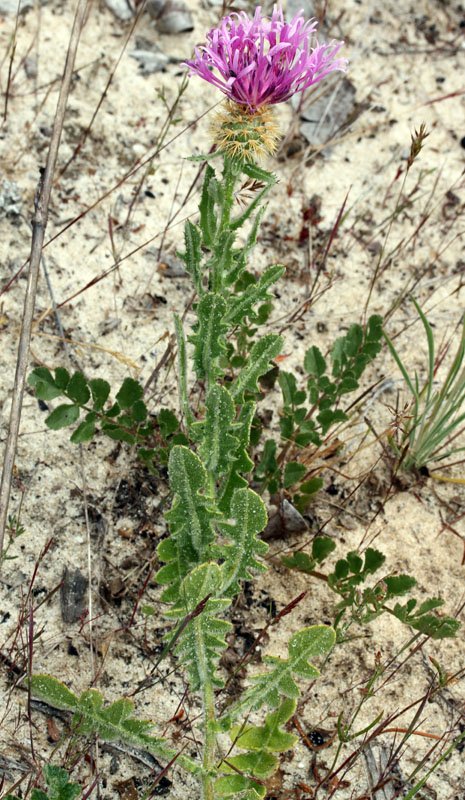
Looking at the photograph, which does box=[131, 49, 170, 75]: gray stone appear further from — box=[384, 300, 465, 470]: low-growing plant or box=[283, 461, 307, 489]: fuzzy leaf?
box=[283, 461, 307, 489]: fuzzy leaf

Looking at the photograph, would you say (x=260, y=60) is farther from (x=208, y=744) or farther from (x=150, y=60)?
(x=150, y=60)

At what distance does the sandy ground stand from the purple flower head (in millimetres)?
833

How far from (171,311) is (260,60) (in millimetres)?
1458

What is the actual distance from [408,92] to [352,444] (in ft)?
7.26

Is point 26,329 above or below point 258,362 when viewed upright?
below

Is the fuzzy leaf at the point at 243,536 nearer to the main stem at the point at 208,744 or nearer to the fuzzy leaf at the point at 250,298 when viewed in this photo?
the main stem at the point at 208,744

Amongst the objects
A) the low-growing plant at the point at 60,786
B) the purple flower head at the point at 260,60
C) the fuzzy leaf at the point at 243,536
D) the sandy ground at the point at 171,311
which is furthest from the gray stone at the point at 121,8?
the low-growing plant at the point at 60,786

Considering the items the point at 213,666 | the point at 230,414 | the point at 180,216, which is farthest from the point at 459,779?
the point at 180,216

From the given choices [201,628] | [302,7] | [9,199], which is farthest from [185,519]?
[302,7]

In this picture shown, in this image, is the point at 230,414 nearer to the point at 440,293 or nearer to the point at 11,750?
the point at 11,750

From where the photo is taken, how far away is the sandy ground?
8.32 feet

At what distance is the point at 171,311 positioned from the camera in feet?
11.1

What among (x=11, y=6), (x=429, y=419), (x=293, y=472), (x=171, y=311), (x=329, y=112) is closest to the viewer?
(x=293, y=472)

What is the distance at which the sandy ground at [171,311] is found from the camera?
2.54 m
